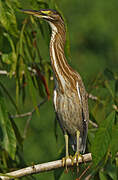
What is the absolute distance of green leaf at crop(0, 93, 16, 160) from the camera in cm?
240

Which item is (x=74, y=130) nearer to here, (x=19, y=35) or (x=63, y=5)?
(x=19, y=35)

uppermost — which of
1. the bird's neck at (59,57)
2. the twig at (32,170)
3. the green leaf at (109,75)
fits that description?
the bird's neck at (59,57)

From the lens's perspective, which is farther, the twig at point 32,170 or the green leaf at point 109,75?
the green leaf at point 109,75

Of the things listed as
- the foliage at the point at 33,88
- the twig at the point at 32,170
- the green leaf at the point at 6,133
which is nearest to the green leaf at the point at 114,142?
the foliage at the point at 33,88

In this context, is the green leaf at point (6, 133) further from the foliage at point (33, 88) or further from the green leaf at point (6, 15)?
the green leaf at point (6, 15)

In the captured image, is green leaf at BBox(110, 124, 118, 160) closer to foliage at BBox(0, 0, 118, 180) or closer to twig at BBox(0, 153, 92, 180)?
foliage at BBox(0, 0, 118, 180)

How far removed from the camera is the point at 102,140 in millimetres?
2211

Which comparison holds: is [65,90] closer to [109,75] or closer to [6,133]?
[109,75]

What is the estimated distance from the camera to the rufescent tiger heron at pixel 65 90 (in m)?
2.77

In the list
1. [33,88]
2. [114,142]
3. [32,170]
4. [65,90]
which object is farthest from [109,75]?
[32,170]

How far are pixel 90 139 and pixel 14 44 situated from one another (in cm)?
71

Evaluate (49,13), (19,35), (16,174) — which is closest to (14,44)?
(19,35)

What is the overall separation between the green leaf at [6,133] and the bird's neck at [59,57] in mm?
516

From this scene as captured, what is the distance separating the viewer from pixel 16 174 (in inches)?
91.0
